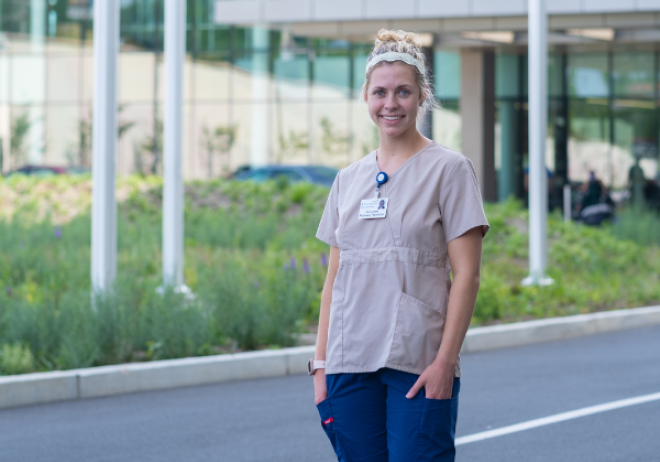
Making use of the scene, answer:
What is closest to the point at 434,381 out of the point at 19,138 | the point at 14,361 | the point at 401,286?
the point at 401,286

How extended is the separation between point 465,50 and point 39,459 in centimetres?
2463

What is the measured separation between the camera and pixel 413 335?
2867 millimetres

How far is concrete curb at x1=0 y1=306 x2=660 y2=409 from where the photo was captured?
7.66m

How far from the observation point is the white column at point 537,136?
45.3ft

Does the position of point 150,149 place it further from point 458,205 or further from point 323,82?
point 458,205

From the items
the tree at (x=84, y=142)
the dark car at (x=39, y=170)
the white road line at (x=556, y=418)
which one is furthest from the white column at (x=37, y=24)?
the white road line at (x=556, y=418)

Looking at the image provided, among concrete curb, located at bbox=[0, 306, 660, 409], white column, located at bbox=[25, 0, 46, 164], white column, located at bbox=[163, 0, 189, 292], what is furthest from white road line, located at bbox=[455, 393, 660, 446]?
white column, located at bbox=[25, 0, 46, 164]

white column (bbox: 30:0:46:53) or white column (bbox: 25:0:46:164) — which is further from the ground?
white column (bbox: 30:0:46:53)

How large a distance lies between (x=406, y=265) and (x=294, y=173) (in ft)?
99.8

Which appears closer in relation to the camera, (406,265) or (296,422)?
(406,265)

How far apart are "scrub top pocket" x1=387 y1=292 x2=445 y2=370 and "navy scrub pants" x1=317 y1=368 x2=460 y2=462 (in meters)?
0.05

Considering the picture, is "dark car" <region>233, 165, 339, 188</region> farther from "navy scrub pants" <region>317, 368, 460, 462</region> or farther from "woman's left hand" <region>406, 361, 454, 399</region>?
"woman's left hand" <region>406, 361, 454, 399</region>

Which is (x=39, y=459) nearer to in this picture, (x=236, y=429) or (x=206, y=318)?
(x=236, y=429)

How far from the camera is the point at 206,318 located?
30.6ft
